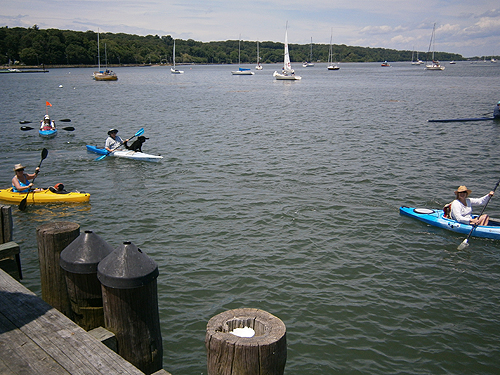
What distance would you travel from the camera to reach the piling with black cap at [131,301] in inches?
172

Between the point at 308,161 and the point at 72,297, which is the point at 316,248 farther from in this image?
the point at 308,161

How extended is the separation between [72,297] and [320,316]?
15.8 ft

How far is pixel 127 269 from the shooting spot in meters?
4.36

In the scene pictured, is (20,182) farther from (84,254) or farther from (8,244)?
(84,254)

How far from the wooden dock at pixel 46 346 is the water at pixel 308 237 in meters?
2.84

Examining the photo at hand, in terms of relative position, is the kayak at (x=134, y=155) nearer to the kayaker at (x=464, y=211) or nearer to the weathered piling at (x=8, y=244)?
the kayaker at (x=464, y=211)

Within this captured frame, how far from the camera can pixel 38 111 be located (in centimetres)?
4025

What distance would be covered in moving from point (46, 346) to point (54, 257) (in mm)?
1463

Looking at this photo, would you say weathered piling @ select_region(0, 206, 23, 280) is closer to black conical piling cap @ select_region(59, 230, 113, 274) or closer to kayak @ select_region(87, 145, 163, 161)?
black conical piling cap @ select_region(59, 230, 113, 274)

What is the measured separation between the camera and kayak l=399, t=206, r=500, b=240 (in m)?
11.8

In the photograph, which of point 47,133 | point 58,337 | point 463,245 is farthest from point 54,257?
point 47,133

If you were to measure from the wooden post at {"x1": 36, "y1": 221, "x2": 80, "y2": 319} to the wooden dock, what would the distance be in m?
0.62

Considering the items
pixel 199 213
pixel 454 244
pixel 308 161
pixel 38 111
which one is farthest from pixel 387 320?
pixel 38 111

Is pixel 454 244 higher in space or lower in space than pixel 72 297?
lower
